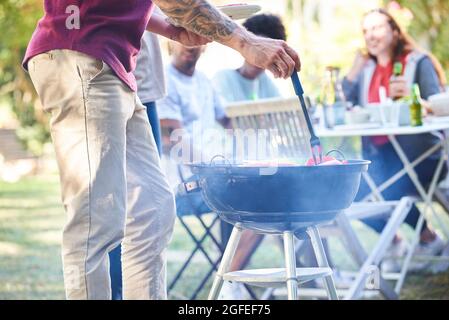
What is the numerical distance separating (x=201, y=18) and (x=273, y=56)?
0.24 meters

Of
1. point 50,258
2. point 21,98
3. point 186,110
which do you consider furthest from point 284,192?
point 21,98

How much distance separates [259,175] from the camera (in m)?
2.43

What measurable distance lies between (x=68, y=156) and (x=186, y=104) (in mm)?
2039

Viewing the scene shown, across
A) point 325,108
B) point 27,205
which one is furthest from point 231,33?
point 27,205

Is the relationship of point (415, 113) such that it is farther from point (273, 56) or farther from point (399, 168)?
point (273, 56)

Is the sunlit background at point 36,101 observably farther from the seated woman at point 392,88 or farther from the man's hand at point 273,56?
the man's hand at point 273,56

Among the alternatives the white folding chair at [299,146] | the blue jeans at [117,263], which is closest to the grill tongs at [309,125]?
the blue jeans at [117,263]

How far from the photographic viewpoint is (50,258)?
585 cm

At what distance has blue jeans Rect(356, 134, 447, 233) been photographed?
484cm

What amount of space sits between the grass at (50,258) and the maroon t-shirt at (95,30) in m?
2.18

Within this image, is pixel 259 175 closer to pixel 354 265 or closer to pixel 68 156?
pixel 68 156

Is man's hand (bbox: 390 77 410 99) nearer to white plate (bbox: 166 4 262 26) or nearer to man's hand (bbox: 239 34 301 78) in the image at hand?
white plate (bbox: 166 4 262 26)

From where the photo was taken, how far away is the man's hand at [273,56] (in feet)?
7.95
